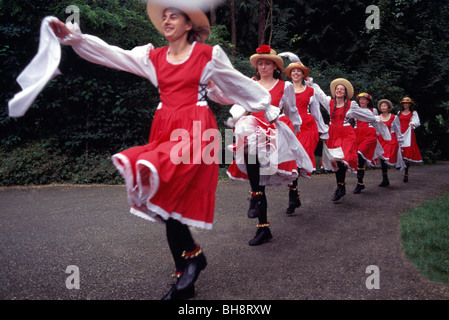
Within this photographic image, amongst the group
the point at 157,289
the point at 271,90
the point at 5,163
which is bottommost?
the point at 157,289

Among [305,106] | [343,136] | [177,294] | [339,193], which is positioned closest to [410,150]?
[343,136]

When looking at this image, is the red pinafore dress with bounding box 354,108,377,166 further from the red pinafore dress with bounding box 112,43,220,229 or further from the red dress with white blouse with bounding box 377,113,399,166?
the red pinafore dress with bounding box 112,43,220,229

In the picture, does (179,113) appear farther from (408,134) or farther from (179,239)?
(408,134)

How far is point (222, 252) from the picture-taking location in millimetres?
3949

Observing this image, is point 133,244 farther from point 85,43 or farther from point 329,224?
point 329,224

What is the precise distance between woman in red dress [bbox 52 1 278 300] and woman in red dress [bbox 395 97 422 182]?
25.2 feet

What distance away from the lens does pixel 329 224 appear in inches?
202

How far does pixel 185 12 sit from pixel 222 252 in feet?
7.53

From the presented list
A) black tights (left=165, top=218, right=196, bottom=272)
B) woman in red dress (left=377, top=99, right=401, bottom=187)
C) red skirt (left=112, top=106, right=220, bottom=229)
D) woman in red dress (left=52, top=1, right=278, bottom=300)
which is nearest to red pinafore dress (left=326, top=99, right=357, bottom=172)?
woman in red dress (left=377, top=99, right=401, bottom=187)

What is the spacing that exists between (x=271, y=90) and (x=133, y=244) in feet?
7.66

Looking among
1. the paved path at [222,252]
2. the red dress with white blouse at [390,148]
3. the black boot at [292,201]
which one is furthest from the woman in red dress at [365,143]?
the black boot at [292,201]

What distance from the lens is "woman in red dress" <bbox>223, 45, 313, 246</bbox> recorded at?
14.2 feet

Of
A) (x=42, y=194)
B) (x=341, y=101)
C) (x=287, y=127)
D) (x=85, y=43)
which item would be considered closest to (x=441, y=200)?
(x=341, y=101)

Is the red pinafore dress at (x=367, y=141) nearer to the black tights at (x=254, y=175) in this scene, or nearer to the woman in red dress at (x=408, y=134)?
the woman in red dress at (x=408, y=134)
